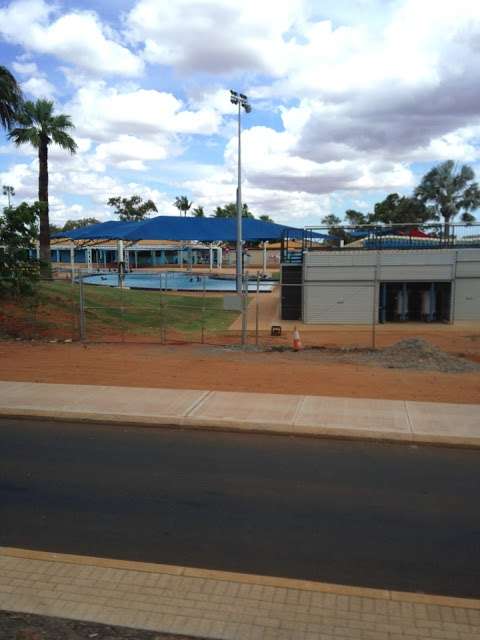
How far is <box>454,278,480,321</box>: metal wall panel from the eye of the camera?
77.4 ft

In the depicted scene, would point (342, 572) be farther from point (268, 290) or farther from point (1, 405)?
point (268, 290)

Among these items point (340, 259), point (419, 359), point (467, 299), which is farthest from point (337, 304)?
point (419, 359)

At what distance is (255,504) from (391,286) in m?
20.1

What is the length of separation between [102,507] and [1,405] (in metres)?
4.38

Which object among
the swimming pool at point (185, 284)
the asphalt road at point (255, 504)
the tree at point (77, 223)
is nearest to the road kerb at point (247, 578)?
the asphalt road at point (255, 504)

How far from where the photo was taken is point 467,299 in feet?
77.7

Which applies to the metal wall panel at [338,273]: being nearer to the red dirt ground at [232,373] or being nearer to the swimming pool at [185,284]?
the red dirt ground at [232,373]

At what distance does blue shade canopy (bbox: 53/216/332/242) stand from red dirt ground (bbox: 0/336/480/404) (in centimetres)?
2471

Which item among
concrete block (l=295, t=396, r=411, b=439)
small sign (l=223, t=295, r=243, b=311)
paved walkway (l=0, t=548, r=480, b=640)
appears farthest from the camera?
small sign (l=223, t=295, r=243, b=311)

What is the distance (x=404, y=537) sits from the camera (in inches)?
194

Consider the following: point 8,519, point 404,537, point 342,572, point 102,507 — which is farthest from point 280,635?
point 8,519

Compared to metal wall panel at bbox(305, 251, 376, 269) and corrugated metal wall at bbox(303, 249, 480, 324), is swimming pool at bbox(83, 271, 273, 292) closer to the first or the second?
corrugated metal wall at bbox(303, 249, 480, 324)

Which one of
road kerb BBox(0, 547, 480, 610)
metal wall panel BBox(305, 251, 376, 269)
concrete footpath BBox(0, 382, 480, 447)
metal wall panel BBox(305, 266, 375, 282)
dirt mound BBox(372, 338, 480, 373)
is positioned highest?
metal wall panel BBox(305, 251, 376, 269)

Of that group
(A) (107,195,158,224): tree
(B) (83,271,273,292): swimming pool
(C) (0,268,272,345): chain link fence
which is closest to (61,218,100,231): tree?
(A) (107,195,158,224): tree
